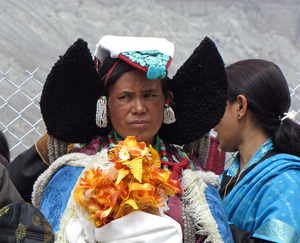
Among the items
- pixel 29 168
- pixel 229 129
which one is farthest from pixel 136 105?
pixel 229 129

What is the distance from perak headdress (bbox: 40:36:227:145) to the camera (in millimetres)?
1344

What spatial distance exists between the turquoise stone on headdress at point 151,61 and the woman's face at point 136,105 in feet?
0.21

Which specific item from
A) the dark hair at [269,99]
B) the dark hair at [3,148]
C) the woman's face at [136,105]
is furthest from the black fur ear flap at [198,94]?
the dark hair at [3,148]

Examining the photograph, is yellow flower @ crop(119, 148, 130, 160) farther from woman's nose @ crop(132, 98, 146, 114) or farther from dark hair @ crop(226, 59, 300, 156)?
dark hair @ crop(226, 59, 300, 156)

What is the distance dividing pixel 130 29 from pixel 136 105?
8.06ft

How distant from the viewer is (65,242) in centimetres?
110

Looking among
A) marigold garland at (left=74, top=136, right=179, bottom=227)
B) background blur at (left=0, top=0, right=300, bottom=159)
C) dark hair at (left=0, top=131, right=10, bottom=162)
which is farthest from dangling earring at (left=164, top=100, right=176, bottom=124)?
background blur at (left=0, top=0, right=300, bottom=159)

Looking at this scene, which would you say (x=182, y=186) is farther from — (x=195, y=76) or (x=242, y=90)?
(x=242, y=90)

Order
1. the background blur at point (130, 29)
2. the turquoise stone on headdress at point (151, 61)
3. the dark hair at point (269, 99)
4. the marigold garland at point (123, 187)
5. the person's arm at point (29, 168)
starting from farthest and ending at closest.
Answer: the background blur at point (130, 29)
the dark hair at point (269, 99)
the person's arm at point (29, 168)
the turquoise stone on headdress at point (151, 61)
the marigold garland at point (123, 187)

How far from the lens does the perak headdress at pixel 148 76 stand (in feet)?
4.41

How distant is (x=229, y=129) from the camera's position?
6.01 feet

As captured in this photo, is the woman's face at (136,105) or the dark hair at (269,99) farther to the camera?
the dark hair at (269,99)

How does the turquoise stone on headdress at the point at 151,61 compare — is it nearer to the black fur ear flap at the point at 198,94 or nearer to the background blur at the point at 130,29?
the black fur ear flap at the point at 198,94

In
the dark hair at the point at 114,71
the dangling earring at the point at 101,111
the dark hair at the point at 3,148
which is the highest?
the dark hair at the point at 114,71
